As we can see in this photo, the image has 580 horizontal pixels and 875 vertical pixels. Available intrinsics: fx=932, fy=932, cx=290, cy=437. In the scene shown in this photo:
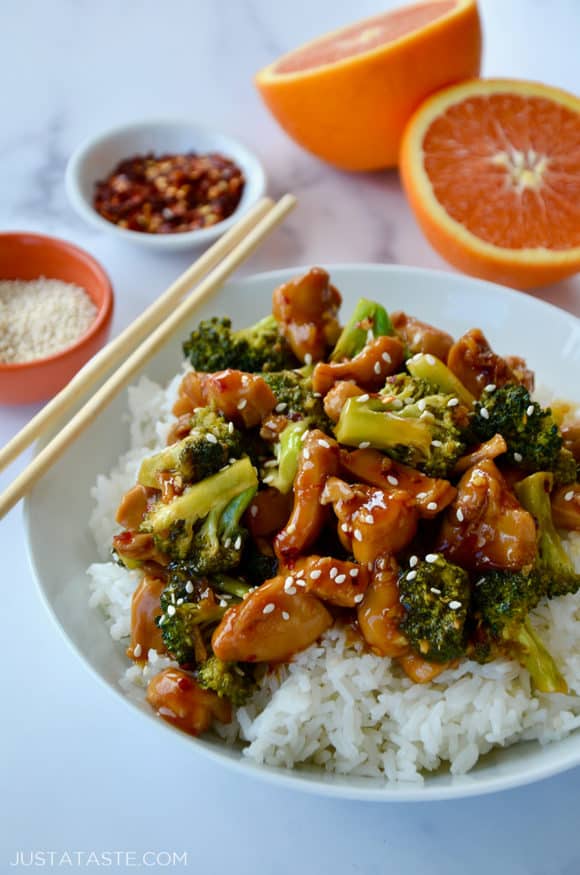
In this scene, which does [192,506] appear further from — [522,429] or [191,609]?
[522,429]

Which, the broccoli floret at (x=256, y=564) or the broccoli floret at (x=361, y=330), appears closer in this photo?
the broccoli floret at (x=256, y=564)

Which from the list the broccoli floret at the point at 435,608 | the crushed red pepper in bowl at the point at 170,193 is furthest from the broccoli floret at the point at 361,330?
the crushed red pepper in bowl at the point at 170,193

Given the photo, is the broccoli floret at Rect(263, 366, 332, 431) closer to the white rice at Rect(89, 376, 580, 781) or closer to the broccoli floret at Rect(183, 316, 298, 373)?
the broccoli floret at Rect(183, 316, 298, 373)

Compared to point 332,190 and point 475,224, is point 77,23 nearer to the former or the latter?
point 332,190

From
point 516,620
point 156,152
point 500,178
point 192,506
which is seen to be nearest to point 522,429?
point 516,620

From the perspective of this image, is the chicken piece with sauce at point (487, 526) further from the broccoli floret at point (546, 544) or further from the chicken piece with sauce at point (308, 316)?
the chicken piece with sauce at point (308, 316)

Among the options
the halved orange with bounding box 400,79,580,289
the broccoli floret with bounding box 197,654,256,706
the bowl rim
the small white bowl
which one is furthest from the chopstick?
the broccoli floret with bounding box 197,654,256,706

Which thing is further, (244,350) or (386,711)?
(244,350)
